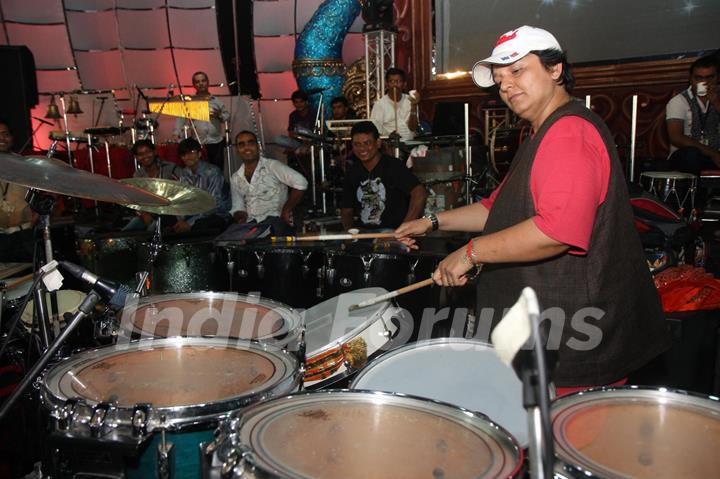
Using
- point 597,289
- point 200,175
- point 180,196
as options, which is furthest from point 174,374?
point 200,175

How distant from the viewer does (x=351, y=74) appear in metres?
11.6

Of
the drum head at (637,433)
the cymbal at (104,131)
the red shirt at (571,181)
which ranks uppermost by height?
the cymbal at (104,131)

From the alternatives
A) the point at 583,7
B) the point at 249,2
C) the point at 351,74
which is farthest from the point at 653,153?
the point at 249,2

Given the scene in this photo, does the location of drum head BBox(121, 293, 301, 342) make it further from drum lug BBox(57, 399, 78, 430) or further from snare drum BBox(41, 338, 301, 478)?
drum lug BBox(57, 399, 78, 430)

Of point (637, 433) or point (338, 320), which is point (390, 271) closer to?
point (338, 320)

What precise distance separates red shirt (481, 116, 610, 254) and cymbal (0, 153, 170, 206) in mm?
1475

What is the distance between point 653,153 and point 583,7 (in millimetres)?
2284

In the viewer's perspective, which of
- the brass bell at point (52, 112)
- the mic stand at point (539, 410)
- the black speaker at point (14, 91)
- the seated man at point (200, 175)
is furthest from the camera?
the brass bell at point (52, 112)

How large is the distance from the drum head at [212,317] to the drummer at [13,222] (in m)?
2.97

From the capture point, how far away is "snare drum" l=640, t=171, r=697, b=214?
534 cm

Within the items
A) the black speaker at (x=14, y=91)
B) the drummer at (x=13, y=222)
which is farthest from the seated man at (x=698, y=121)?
the black speaker at (x=14, y=91)

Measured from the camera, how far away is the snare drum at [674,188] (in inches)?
210

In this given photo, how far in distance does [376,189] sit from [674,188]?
2.54 m

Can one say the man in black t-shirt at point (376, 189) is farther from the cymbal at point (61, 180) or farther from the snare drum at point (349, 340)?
the cymbal at point (61, 180)
